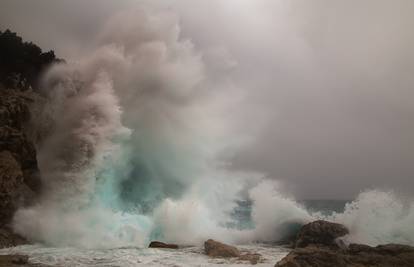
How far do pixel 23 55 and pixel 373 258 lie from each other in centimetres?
3394

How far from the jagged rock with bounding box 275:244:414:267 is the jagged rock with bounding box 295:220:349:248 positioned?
4015mm

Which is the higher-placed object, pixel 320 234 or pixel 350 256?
pixel 320 234

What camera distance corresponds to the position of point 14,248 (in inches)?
725

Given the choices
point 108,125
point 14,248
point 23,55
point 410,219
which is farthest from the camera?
point 23,55

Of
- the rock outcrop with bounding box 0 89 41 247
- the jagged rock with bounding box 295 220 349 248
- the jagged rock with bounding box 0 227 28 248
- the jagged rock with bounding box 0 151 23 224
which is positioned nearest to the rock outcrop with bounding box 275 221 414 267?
the jagged rock with bounding box 295 220 349 248

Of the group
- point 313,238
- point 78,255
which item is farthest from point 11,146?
point 313,238

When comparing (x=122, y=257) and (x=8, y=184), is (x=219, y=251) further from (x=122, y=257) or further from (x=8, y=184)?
(x=8, y=184)

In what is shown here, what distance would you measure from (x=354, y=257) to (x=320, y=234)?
6157 millimetres

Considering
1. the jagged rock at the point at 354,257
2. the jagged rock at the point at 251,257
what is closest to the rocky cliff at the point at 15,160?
the jagged rock at the point at 251,257

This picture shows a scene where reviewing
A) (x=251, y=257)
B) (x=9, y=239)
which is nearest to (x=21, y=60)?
(x=9, y=239)

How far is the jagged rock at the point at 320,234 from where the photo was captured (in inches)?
873

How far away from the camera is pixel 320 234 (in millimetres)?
22281

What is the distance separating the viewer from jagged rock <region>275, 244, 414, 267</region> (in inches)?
546

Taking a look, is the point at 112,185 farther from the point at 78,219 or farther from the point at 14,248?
the point at 14,248
